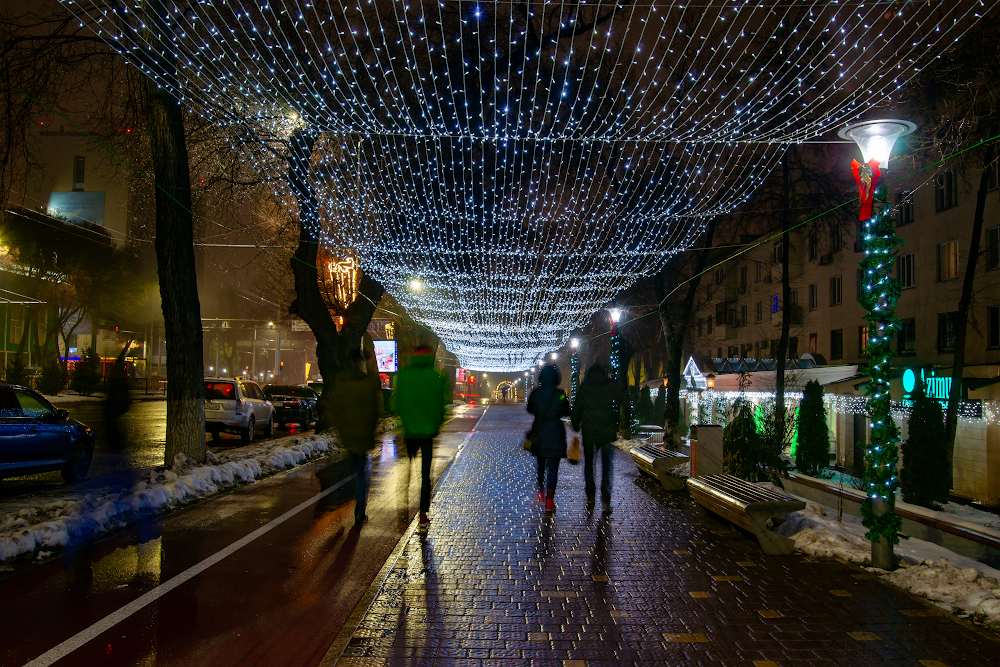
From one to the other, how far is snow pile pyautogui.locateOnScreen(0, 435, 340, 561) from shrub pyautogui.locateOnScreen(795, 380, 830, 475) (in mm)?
12001

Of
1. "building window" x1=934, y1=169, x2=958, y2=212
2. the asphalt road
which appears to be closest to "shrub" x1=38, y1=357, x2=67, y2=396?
the asphalt road

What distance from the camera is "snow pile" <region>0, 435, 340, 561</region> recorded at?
6746 mm

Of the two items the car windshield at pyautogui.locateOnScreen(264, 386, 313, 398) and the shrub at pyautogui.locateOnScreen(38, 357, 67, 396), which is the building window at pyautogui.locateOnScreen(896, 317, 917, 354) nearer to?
the car windshield at pyautogui.locateOnScreen(264, 386, 313, 398)

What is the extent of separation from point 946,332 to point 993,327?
251cm

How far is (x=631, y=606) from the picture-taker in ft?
17.4

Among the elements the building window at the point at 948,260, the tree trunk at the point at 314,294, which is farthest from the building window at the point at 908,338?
the tree trunk at the point at 314,294

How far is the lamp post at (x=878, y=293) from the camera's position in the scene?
6.67 meters

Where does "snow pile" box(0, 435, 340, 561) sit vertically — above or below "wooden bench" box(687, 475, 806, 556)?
below

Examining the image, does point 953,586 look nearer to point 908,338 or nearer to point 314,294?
point 314,294

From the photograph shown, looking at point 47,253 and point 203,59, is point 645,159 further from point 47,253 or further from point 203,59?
point 47,253

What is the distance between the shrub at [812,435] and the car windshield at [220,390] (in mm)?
A: 14964

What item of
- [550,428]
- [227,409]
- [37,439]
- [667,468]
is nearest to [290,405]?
[227,409]

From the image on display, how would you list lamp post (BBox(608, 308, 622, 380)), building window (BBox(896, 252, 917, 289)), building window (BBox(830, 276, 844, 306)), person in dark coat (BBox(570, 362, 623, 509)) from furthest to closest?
building window (BBox(830, 276, 844, 306)) → building window (BBox(896, 252, 917, 289)) → lamp post (BBox(608, 308, 622, 380)) → person in dark coat (BBox(570, 362, 623, 509))

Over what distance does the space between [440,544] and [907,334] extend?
83.2 feet
